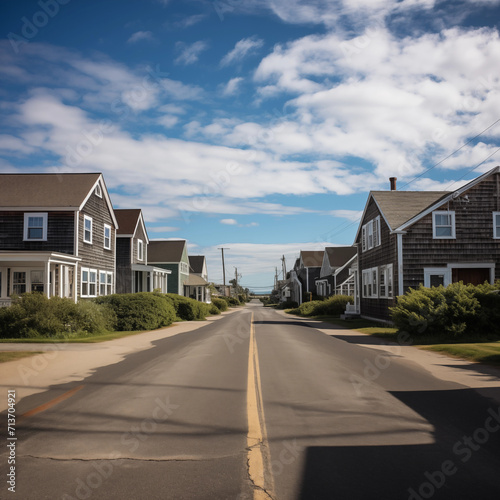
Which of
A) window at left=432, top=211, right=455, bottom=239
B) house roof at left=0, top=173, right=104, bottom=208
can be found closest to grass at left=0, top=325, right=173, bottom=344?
house roof at left=0, top=173, right=104, bottom=208

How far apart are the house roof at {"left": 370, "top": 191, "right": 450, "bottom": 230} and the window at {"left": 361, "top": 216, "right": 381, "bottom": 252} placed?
123 cm

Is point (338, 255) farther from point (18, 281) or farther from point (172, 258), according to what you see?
point (18, 281)

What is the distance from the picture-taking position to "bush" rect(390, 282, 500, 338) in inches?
741

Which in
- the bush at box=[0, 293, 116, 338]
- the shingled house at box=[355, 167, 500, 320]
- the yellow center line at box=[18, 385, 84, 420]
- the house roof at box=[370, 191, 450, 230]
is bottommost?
the yellow center line at box=[18, 385, 84, 420]

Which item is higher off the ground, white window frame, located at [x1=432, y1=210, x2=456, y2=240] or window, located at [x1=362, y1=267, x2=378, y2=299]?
white window frame, located at [x1=432, y1=210, x2=456, y2=240]

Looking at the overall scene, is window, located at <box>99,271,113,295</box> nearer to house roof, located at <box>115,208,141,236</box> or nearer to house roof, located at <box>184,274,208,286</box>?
house roof, located at <box>115,208,141,236</box>

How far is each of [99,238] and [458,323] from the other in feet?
75.7

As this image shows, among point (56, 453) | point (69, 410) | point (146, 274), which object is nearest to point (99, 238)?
point (146, 274)

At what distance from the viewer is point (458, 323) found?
18969 millimetres

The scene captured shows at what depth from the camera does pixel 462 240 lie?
2719cm

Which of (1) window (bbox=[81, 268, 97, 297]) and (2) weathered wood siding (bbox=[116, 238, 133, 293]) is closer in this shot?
(1) window (bbox=[81, 268, 97, 297])

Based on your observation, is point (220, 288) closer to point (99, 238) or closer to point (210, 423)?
point (99, 238)

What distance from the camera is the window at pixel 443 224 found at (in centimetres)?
2722

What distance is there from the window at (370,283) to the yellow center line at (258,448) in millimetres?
23622
